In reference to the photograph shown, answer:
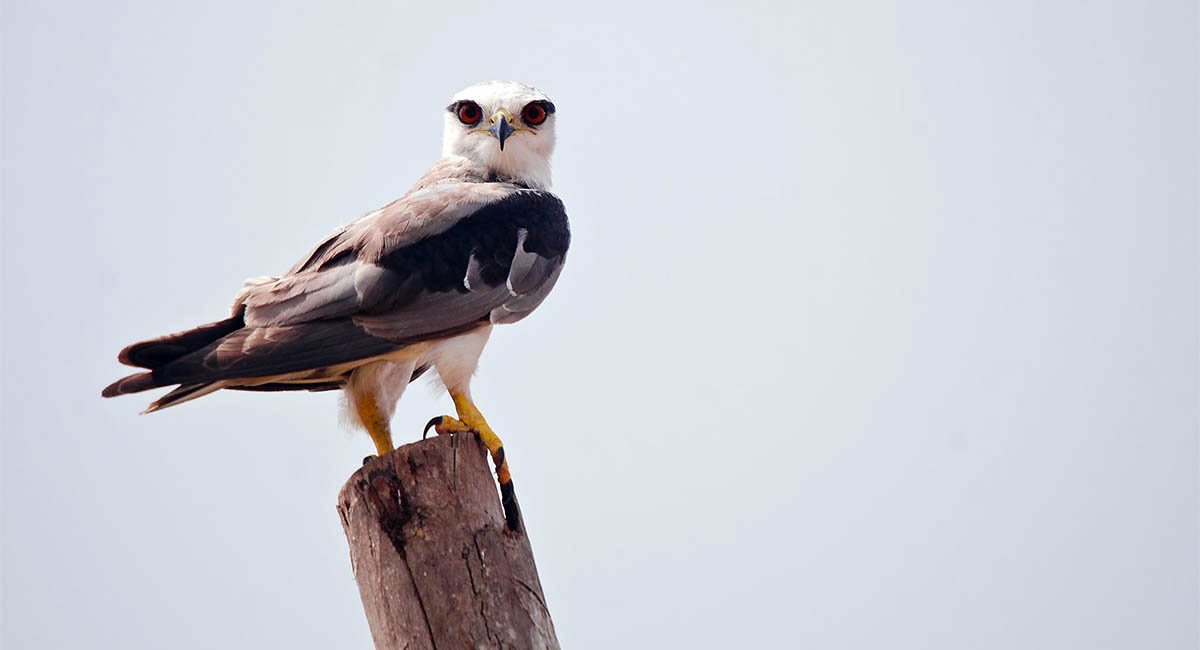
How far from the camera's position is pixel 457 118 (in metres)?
7.31

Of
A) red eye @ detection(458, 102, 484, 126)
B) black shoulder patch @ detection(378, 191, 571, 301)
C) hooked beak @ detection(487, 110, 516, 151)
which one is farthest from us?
red eye @ detection(458, 102, 484, 126)

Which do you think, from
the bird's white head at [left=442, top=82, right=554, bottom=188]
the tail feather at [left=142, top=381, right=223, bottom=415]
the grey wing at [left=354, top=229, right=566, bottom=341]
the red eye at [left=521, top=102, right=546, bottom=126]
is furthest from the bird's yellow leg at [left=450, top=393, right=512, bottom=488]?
the red eye at [left=521, top=102, right=546, bottom=126]

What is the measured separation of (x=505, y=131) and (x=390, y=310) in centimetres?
167

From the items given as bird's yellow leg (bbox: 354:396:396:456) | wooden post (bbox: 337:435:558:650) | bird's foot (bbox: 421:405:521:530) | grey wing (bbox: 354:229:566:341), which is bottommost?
wooden post (bbox: 337:435:558:650)

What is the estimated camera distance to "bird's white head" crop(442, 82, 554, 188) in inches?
279

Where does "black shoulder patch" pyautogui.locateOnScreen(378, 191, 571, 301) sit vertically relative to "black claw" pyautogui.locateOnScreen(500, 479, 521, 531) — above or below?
above

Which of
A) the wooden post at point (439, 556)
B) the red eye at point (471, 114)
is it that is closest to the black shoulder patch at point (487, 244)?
the red eye at point (471, 114)

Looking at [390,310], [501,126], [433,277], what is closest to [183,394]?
[390,310]

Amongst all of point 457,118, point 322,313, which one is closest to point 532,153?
point 457,118

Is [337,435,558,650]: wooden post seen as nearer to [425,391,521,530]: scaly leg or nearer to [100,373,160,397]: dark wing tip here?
[425,391,521,530]: scaly leg

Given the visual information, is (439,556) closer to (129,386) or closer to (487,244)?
(129,386)

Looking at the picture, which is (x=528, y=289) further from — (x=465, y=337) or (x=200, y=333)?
(x=200, y=333)

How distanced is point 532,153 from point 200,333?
2.52 meters

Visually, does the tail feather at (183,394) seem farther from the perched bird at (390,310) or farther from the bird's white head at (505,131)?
→ the bird's white head at (505,131)
